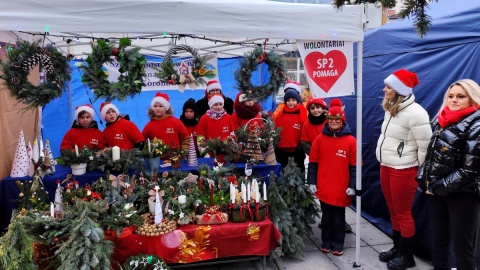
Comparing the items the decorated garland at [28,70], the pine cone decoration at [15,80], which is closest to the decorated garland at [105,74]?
the decorated garland at [28,70]

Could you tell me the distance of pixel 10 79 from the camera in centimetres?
340

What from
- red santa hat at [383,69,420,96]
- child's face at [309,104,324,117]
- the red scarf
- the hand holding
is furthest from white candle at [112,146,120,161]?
the red scarf

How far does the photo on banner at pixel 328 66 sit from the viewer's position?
370 centimetres

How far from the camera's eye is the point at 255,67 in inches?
172

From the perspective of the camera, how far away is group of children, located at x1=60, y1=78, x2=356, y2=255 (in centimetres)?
401

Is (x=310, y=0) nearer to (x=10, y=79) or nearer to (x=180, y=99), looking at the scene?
(x=10, y=79)

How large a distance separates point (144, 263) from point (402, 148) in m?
2.51

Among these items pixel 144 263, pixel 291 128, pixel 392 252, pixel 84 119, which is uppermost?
pixel 84 119

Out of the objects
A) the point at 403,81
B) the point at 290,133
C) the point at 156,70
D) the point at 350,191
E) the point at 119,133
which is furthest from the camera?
the point at 290,133

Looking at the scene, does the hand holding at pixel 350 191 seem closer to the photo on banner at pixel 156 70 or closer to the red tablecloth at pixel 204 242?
the red tablecloth at pixel 204 242

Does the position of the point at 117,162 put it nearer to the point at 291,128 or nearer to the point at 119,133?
the point at 119,133

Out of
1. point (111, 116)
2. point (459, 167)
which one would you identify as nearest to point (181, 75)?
point (111, 116)

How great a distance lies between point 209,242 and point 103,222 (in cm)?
94

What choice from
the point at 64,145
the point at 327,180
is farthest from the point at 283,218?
the point at 64,145
